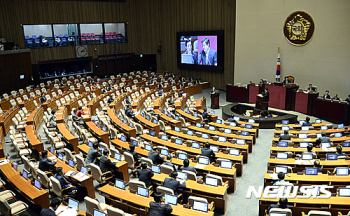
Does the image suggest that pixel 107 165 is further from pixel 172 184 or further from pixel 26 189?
pixel 172 184

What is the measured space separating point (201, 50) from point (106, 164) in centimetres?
1888

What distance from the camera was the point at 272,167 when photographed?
888 centimetres

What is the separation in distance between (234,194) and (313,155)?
2812 millimetres

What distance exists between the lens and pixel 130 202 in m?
6.83

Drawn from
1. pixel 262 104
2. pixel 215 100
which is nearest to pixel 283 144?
pixel 262 104

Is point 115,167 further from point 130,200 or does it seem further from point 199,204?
point 199,204

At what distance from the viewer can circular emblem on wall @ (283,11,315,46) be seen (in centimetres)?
1759

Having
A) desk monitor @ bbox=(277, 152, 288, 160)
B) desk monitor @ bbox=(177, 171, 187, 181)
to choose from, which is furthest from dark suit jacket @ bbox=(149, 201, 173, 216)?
desk monitor @ bbox=(277, 152, 288, 160)

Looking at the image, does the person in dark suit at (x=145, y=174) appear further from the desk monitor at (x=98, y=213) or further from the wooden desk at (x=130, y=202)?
the desk monitor at (x=98, y=213)

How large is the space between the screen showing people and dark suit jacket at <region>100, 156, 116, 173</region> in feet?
58.3

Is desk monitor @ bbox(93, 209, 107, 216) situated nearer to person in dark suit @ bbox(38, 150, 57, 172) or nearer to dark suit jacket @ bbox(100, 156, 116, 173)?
dark suit jacket @ bbox(100, 156, 116, 173)

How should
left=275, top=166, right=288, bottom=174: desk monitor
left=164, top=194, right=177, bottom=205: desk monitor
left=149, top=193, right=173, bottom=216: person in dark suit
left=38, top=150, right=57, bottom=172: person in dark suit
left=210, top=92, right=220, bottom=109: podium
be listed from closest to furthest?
left=149, top=193, right=173, bottom=216: person in dark suit
left=164, top=194, right=177, bottom=205: desk monitor
left=275, top=166, right=288, bottom=174: desk monitor
left=38, top=150, right=57, bottom=172: person in dark suit
left=210, top=92, right=220, bottom=109: podium

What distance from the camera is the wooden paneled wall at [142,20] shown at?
79.3 feet

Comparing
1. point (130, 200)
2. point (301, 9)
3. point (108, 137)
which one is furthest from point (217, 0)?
point (130, 200)
